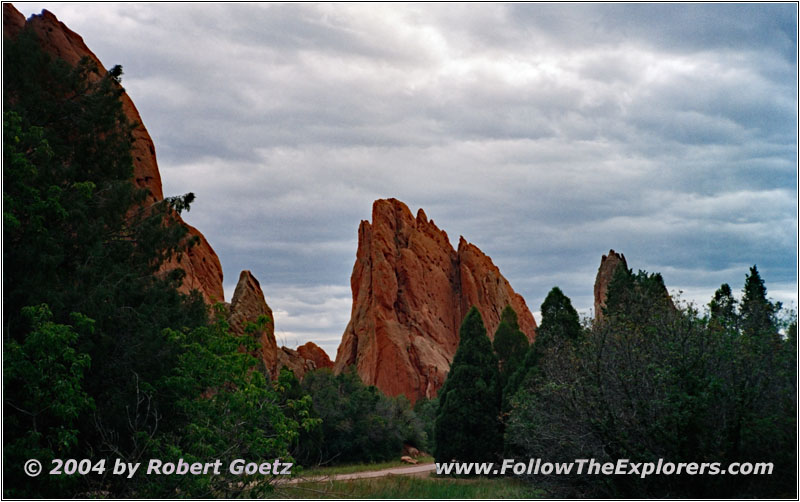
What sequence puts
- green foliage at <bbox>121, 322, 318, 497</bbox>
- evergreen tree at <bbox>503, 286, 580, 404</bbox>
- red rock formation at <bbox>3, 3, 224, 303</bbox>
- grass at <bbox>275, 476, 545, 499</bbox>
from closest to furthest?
1. green foliage at <bbox>121, 322, 318, 497</bbox>
2. grass at <bbox>275, 476, 545, 499</bbox>
3. red rock formation at <bbox>3, 3, 224, 303</bbox>
4. evergreen tree at <bbox>503, 286, 580, 404</bbox>

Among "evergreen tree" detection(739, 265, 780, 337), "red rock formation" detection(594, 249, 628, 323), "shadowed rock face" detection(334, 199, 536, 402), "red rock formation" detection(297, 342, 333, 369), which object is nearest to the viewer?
"evergreen tree" detection(739, 265, 780, 337)

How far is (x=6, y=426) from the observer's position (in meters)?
13.4

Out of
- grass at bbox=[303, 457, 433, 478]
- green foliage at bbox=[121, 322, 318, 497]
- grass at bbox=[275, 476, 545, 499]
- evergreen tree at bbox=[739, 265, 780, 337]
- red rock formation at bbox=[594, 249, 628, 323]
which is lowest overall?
grass at bbox=[303, 457, 433, 478]

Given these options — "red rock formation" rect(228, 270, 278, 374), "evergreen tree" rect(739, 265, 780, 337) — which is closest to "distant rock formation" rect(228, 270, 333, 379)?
"red rock formation" rect(228, 270, 278, 374)

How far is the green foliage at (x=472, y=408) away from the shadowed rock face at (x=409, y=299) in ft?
150

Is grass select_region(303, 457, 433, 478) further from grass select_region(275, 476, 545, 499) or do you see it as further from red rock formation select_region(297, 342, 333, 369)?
red rock formation select_region(297, 342, 333, 369)

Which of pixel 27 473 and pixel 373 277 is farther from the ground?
pixel 373 277

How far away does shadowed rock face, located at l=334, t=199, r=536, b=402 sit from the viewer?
80.7 meters

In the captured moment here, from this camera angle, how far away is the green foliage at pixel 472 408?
3073 cm

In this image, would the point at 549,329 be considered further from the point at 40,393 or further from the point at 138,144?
the point at 40,393

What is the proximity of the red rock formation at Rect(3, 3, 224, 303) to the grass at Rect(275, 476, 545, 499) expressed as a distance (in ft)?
21.0

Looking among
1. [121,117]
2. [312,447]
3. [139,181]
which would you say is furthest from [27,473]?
[312,447]

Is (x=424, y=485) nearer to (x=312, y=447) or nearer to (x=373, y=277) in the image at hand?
(x=312, y=447)

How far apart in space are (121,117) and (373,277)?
66.7 metres
